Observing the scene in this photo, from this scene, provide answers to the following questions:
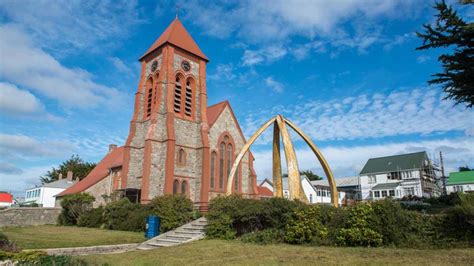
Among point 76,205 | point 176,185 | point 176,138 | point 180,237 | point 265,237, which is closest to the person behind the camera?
point 265,237

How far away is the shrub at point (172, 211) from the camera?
63.9ft

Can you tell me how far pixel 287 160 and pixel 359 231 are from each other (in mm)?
9469

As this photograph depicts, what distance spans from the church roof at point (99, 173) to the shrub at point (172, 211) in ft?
62.4

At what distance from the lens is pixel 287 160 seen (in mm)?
21016

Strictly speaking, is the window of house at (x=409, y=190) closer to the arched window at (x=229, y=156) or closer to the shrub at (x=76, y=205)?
the arched window at (x=229, y=156)

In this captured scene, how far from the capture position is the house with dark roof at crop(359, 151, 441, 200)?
5578 centimetres

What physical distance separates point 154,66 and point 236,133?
1151 cm

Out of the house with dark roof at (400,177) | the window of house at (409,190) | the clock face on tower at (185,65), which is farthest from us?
the house with dark roof at (400,177)

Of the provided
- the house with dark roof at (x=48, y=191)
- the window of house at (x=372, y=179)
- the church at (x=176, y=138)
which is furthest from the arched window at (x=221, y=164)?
the window of house at (x=372, y=179)

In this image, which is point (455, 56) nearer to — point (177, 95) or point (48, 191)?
point (177, 95)

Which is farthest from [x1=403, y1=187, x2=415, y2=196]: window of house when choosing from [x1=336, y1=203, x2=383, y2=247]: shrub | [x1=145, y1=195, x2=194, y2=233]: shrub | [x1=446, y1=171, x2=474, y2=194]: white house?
[x1=336, y1=203, x2=383, y2=247]: shrub

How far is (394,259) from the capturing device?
29.3 ft

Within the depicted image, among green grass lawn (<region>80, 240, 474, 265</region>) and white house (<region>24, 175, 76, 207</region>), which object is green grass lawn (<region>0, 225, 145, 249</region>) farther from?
white house (<region>24, 175, 76, 207</region>)

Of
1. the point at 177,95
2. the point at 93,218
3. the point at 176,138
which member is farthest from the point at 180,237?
the point at 177,95
